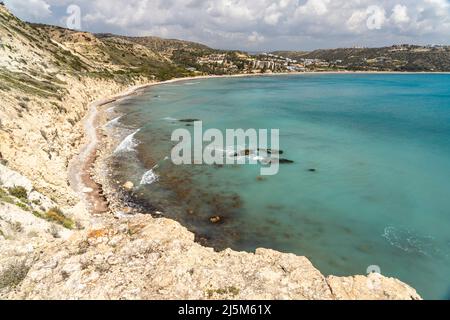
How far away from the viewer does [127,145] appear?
4453 centimetres

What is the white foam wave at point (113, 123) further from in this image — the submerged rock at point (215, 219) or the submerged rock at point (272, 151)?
the submerged rock at point (215, 219)

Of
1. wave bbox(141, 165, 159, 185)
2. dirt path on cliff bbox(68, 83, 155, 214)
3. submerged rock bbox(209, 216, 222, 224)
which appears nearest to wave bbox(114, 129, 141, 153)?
dirt path on cliff bbox(68, 83, 155, 214)

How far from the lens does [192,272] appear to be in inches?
449

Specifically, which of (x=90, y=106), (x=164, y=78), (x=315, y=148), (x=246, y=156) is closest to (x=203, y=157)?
(x=246, y=156)

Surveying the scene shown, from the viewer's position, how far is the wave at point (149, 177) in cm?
3199

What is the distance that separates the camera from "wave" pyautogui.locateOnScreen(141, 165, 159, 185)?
105 ft

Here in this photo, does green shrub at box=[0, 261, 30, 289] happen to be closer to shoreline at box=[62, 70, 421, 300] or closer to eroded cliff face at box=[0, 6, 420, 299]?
eroded cliff face at box=[0, 6, 420, 299]

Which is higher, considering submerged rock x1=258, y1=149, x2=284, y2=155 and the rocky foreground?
the rocky foreground

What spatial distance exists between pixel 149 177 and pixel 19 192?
614 inches

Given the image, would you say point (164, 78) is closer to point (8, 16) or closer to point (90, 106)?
point (8, 16)

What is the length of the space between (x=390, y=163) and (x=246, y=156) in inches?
702

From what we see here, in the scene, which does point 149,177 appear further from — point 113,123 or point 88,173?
point 113,123

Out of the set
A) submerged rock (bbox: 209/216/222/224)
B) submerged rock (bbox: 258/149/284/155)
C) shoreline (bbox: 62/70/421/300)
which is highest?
shoreline (bbox: 62/70/421/300)

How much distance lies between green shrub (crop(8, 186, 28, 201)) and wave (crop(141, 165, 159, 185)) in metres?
13.8
